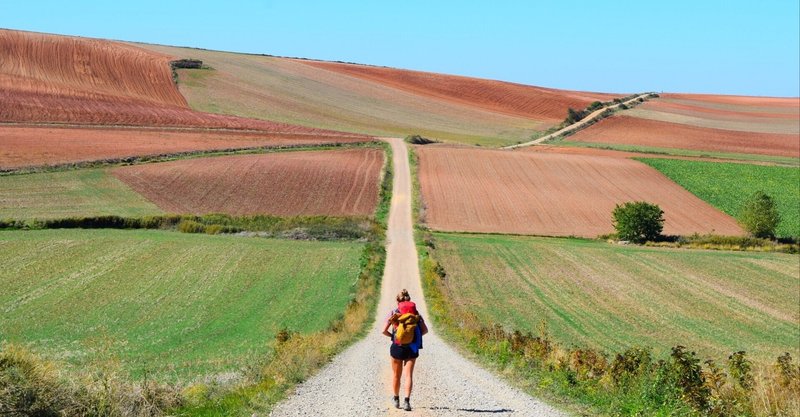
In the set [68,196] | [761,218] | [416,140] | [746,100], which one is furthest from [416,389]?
[746,100]

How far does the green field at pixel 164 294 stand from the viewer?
25.0 meters

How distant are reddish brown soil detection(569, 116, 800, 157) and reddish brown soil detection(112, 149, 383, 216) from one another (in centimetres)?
4414

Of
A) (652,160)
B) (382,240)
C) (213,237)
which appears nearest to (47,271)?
(213,237)

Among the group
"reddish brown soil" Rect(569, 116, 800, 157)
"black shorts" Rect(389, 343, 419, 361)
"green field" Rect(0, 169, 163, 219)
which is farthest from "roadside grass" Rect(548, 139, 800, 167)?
"black shorts" Rect(389, 343, 419, 361)

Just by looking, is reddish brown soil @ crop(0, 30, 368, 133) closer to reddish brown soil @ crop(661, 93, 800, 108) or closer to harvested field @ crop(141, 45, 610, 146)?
harvested field @ crop(141, 45, 610, 146)

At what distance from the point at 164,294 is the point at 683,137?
9153 cm

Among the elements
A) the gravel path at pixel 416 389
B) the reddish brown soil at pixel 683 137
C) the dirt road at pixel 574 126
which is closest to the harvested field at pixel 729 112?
the dirt road at pixel 574 126

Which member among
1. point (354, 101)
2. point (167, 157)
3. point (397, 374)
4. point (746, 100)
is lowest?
point (167, 157)

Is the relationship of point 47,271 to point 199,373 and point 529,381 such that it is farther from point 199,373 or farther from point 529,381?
point 529,381

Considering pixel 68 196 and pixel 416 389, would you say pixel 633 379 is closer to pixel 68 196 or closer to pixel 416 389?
pixel 416 389

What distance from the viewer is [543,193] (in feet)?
236

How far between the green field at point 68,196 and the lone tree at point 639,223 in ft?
95.0

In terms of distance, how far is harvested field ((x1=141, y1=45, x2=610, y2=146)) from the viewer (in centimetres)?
10731

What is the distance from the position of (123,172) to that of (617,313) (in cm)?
4086
